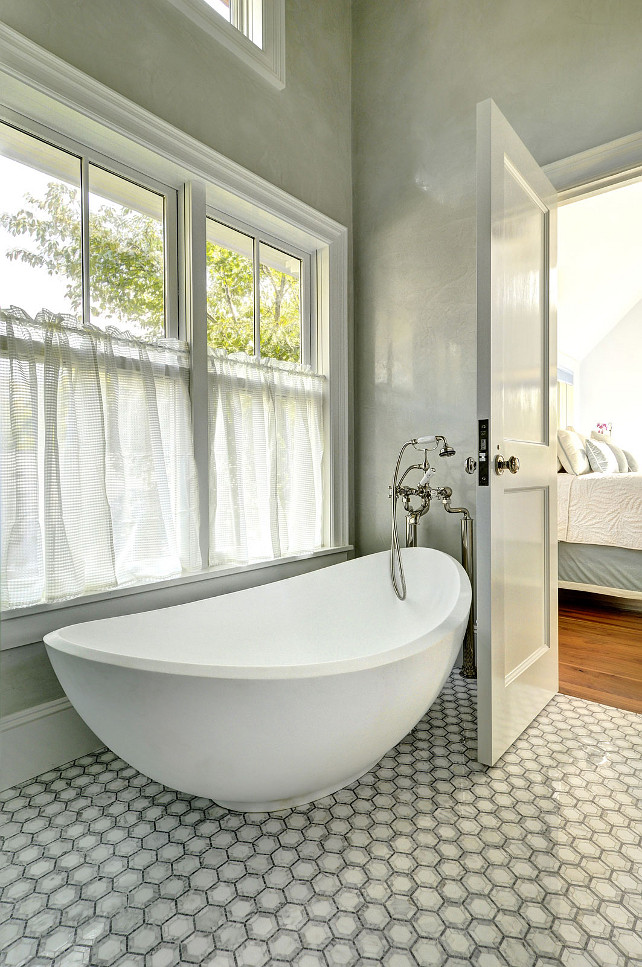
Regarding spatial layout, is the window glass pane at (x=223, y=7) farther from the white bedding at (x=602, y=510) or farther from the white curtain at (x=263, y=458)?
the white bedding at (x=602, y=510)

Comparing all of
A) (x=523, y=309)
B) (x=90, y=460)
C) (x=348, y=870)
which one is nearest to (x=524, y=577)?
(x=523, y=309)

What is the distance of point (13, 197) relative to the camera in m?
1.60

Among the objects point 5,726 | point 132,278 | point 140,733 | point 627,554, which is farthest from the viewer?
point 627,554

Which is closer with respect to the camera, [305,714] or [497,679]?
[305,714]

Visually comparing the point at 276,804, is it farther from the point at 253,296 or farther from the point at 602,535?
the point at 602,535

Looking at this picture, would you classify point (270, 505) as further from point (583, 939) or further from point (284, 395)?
point (583, 939)

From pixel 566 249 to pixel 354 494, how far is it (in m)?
3.67

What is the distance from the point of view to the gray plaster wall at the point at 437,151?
2.05 metres

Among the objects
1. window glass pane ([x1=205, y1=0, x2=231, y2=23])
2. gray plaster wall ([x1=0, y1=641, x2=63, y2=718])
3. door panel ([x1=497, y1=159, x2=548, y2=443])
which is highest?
window glass pane ([x1=205, y1=0, x2=231, y2=23])

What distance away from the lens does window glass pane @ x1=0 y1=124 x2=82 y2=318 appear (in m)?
1.58

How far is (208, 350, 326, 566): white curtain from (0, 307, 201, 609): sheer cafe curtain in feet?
0.51

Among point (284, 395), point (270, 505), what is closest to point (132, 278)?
point (284, 395)

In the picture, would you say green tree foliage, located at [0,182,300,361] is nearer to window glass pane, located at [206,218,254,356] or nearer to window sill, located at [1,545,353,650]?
window glass pane, located at [206,218,254,356]

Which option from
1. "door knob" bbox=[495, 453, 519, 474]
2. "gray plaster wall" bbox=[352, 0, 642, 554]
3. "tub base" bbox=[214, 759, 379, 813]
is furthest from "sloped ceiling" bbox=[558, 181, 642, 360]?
"tub base" bbox=[214, 759, 379, 813]
